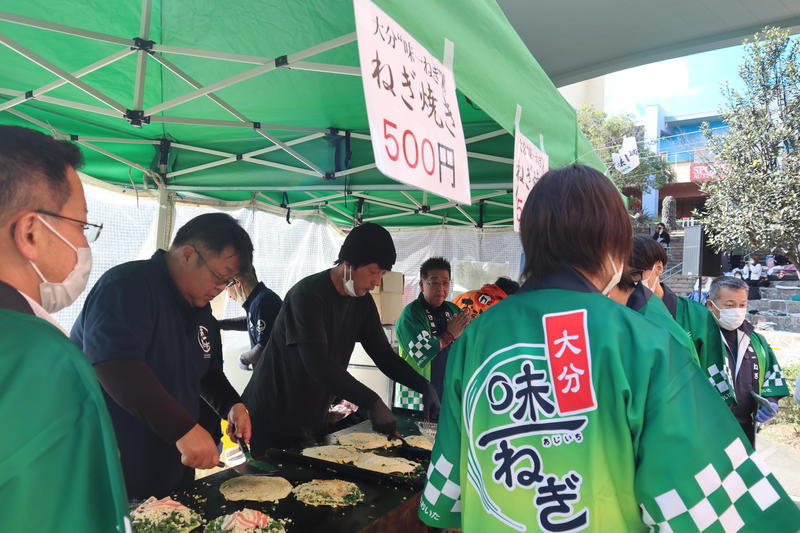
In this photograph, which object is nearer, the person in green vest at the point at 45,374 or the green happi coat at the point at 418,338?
the person in green vest at the point at 45,374

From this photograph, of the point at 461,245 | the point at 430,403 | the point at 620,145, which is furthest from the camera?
the point at 620,145

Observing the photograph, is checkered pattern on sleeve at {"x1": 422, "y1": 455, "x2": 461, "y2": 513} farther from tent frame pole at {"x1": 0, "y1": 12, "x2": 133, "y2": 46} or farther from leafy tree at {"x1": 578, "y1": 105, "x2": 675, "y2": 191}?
leafy tree at {"x1": 578, "y1": 105, "x2": 675, "y2": 191}

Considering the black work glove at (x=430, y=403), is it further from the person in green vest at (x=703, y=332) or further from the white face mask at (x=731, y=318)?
the white face mask at (x=731, y=318)

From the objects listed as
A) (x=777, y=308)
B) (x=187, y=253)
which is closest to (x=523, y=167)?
(x=187, y=253)

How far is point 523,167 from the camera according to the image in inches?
77.3

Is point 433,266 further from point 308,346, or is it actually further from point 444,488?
point 444,488

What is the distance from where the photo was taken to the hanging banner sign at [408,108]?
1050mm

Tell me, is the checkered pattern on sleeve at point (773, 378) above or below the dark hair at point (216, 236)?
below

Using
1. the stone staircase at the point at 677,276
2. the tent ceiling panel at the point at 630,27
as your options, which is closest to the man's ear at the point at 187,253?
the tent ceiling panel at the point at 630,27

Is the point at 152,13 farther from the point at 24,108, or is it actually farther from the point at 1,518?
the point at 1,518

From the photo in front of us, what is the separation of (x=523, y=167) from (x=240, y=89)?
189 cm

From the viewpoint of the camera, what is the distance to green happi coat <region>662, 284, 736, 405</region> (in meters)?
3.35

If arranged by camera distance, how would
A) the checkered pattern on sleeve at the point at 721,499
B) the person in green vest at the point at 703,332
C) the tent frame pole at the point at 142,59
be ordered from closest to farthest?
1. the checkered pattern on sleeve at the point at 721,499
2. the tent frame pole at the point at 142,59
3. the person in green vest at the point at 703,332

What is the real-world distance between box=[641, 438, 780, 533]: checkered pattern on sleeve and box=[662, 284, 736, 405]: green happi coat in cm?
261
